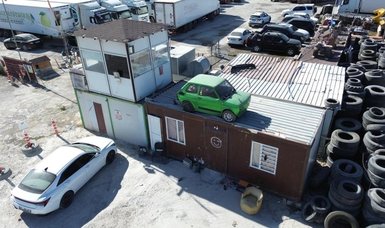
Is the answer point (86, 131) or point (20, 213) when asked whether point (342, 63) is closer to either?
point (86, 131)

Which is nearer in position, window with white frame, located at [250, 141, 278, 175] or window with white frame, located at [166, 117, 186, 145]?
window with white frame, located at [250, 141, 278, 175]

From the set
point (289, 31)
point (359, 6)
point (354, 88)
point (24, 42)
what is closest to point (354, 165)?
point (354, 88)

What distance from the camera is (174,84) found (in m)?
16.2

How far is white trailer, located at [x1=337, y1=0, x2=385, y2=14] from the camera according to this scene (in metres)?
33.7

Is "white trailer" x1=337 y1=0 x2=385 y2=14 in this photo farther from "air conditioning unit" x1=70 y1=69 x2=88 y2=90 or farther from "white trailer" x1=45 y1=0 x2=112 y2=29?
"air conditioning unit" x1=70 y1=69 x2=88 y2=90

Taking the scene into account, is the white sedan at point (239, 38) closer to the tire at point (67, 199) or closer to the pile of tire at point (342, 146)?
the pile of tire at point (342, 146)

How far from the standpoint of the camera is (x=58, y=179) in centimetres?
1191

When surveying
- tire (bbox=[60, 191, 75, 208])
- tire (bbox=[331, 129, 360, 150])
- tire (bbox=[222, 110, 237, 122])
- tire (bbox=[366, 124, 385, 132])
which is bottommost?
tire (bbox=[60, 191, 75, 208])

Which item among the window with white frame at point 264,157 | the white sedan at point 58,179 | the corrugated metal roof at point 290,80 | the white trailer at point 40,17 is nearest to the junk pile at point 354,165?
the corrugated metal roof at point 290,80

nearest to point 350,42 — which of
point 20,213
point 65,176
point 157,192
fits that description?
point 157,192

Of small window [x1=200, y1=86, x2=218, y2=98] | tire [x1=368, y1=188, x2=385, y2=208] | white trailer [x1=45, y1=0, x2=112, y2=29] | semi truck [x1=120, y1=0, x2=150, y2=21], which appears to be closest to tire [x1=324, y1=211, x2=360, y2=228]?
tire [x1=368, y1=188, x2=385, y2=208]

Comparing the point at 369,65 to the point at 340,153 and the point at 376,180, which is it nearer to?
the point at 340,153

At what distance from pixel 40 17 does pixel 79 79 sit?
20803 millimetres

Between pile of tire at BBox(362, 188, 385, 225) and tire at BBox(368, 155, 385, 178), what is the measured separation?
625 mm
